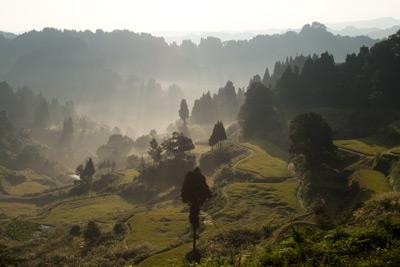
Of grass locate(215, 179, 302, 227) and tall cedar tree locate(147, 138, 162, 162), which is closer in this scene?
grass locate(215, 179, 302, 227)

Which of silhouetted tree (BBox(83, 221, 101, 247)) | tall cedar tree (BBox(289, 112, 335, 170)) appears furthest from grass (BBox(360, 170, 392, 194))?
silhouetted tree (BBox(83, 221, 101, 247))

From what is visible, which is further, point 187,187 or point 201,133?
point 201,133

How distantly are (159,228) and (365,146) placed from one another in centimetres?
3895

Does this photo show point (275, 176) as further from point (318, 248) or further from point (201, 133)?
point (201, 133)

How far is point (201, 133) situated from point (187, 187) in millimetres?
103555

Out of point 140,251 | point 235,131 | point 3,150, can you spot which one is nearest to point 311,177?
point 140,251

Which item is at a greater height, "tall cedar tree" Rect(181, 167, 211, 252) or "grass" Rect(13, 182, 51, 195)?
"tall cedar tree" Rect(181, 167, 211, 252)

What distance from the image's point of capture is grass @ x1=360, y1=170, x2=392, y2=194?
3642cm

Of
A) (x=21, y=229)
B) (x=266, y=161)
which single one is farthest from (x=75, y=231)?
(x=266, y=161)

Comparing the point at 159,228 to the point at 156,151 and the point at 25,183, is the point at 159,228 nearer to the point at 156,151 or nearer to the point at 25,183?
the point at 156,151

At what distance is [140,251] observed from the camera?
3600 cm

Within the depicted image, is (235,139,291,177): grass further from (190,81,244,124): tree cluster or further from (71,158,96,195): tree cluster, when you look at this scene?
(190,81,244,124): tree cluster

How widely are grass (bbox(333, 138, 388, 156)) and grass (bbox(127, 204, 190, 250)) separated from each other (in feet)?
103

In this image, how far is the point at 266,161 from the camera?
69.0 metres
